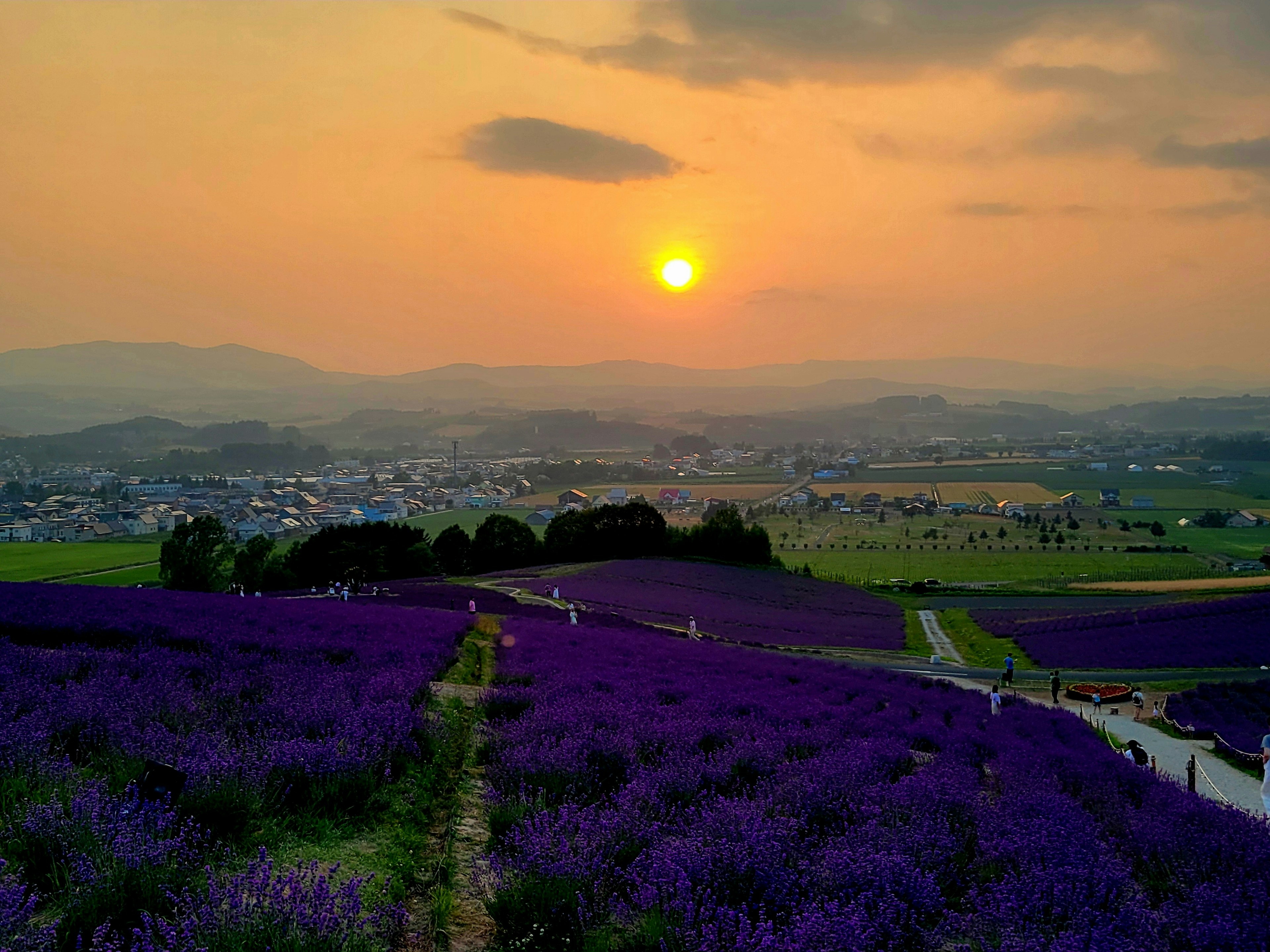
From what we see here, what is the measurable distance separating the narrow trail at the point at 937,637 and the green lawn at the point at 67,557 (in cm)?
6141

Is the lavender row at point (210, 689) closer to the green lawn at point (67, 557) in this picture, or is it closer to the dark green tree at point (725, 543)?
the green lawn at point (67, 557)

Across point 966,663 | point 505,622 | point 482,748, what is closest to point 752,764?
point 482,748

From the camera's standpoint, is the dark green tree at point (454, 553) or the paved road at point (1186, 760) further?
the dark green tree at point (454, 553)

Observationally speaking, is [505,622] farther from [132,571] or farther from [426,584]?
[132,571]

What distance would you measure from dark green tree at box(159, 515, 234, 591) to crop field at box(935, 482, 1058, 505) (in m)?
138

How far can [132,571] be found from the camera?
2847 inches

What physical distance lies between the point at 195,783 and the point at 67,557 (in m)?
93.3

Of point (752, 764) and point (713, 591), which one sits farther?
point (713, 591)

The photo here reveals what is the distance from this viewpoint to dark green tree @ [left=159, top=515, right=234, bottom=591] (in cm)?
5059

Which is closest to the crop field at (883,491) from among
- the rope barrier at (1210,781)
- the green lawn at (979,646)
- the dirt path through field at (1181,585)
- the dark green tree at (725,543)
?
the dark green tree at (725,543)

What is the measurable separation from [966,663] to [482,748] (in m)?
38.7

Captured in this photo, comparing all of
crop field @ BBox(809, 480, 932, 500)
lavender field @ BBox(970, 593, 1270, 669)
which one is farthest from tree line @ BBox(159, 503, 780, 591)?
crop field @ BBox(809, 480, 932, 500)

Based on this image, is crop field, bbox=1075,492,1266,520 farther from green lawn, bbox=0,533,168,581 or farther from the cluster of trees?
green lawn, bbox=0,533,168,581

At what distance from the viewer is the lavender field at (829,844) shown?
484 cm
